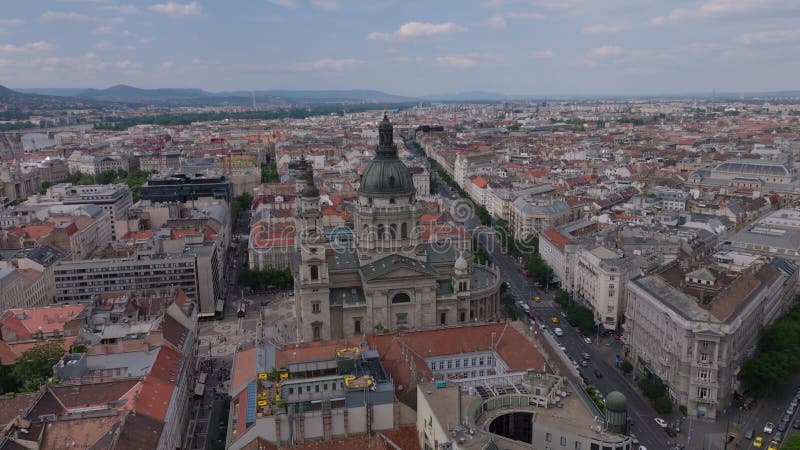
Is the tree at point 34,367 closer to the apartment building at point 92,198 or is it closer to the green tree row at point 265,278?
the green tree row at point 265,278

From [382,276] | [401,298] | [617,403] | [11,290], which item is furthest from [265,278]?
[617,403]

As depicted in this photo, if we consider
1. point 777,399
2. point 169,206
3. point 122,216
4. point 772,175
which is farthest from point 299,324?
point 772,175

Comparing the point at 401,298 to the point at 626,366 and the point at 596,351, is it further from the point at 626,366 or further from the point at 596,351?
the point at 626,366

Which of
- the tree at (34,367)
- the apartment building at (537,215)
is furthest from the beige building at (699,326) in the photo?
the tree at (34,367)

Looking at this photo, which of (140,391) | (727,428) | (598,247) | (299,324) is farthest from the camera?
(598,247)

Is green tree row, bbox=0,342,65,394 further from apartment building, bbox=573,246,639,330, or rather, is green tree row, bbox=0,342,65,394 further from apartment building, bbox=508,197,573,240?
apartment building, bbox=508,197,573,240

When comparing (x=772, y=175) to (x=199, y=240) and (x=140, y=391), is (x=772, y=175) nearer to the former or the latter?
(x=199, y=240)

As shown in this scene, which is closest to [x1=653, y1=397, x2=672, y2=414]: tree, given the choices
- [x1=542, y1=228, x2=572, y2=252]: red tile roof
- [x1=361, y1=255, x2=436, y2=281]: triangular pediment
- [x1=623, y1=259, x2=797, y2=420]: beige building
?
[x1=623, y1=259, x2=797, y2=420]: beige building

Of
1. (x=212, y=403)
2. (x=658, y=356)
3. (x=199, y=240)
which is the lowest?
(x=212, y=403)
